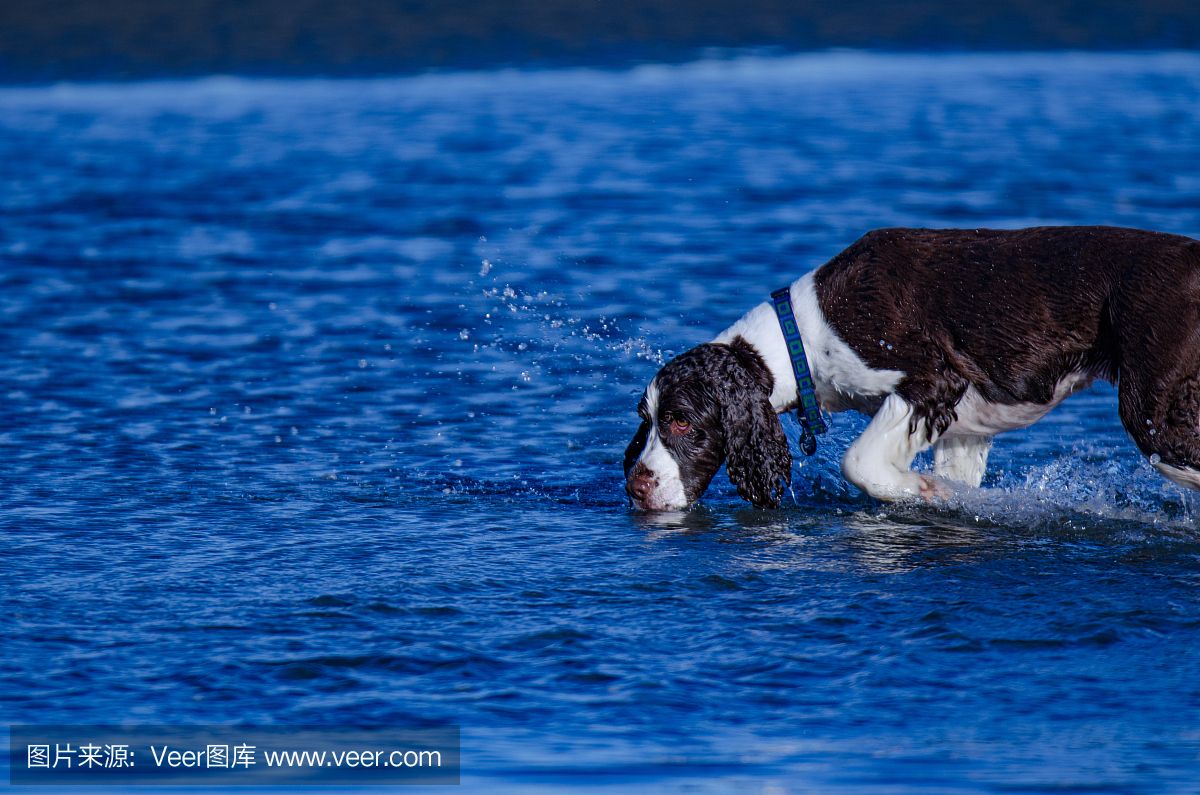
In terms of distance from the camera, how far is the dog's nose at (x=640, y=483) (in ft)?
21.5

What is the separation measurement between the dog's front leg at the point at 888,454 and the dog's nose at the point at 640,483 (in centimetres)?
73

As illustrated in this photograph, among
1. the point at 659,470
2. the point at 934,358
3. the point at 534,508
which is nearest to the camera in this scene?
the point at 934,358

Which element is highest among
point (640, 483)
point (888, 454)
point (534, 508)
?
point (888, 454)

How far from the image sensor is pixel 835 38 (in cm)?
1952

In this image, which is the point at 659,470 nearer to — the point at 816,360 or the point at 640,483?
the point at 640,483

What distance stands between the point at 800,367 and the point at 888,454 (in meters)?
0.45

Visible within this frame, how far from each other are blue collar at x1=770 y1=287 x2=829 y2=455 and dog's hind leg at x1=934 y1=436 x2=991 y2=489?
65 cm

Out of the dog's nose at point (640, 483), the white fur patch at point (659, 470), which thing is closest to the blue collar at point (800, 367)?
the white fur patch at point (659, 470)

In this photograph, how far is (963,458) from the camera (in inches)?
269

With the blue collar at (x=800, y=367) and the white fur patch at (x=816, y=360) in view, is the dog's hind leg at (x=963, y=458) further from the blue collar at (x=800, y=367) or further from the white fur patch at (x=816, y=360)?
the blue collar at (x=800, y=367)

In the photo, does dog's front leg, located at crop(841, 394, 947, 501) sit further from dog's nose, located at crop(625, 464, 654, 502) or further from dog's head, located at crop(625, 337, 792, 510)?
dog's nose, located at crop(625, 464, 654, 502)

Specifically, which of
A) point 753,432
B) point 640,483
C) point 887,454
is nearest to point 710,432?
point 753,432

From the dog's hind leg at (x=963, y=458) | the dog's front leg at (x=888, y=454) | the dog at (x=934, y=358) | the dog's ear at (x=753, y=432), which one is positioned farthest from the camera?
the dog's hind leg at (x=963, y=458)

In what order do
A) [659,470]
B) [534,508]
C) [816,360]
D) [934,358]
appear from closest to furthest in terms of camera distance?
[934,358] < [816,360] < [659,470] < [534,508]
